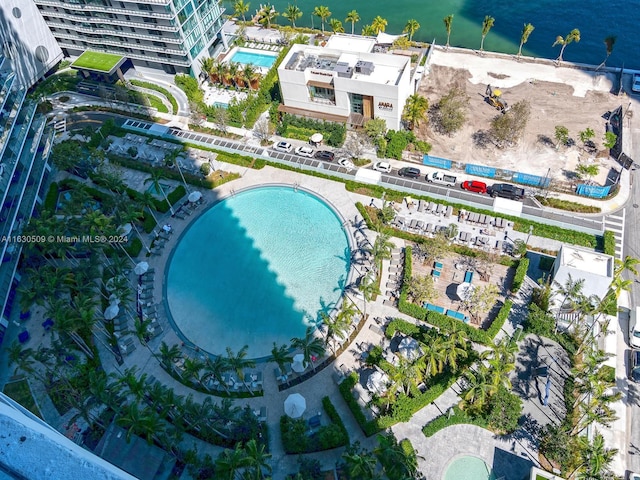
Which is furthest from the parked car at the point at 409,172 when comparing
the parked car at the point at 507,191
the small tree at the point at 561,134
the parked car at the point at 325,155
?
the small tree at the point at 561,134

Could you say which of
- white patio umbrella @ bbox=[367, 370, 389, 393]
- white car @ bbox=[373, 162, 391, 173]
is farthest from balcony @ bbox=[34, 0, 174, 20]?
white patio umbrella @ bbox=[367, 370, 389, 393]

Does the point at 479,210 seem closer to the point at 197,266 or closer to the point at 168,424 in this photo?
the point at 197,266

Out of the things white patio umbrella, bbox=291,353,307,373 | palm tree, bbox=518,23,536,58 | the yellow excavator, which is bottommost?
white patio umbrella, bbox=291,353,307,373

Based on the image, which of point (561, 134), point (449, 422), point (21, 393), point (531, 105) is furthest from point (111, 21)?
point (449, 422)

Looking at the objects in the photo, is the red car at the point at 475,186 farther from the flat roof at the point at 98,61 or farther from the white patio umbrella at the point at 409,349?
the flat roof at the point at 98,61

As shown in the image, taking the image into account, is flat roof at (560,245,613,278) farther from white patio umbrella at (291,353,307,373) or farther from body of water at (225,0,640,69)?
body of water at (225,0,640,69)

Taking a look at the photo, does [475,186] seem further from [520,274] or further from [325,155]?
[325,155]
